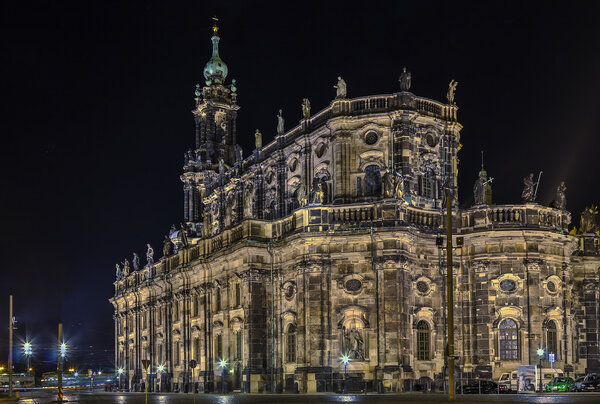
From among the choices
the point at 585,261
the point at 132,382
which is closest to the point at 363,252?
the point at 585,261

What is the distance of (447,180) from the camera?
191ft

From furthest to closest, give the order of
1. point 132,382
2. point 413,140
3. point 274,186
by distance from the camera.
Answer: point 132,382 < point 274,186 < point 413,140

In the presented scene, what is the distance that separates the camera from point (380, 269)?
2057 inches

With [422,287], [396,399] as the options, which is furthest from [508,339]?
[396,399]

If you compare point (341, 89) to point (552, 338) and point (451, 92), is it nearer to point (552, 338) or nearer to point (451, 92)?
point (451, 92)

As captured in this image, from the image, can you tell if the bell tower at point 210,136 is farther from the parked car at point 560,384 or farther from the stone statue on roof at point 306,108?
the parked car at point 560,384

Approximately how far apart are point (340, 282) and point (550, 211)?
13.2 metres

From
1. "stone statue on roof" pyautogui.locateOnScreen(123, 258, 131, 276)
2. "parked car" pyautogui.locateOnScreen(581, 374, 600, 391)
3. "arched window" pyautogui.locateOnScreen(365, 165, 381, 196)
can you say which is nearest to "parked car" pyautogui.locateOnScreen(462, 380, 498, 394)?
"parked car" pyautogui.locateOnScreen(581, 374, 600, 391)

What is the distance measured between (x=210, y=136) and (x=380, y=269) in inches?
1312

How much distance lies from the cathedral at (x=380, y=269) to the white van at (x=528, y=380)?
3.03 feet

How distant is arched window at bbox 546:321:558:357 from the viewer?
175 ft

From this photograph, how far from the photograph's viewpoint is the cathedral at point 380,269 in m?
52.3

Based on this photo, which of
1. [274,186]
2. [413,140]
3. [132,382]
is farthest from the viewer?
[132,382]

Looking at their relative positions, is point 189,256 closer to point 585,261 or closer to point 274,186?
point 274,186
